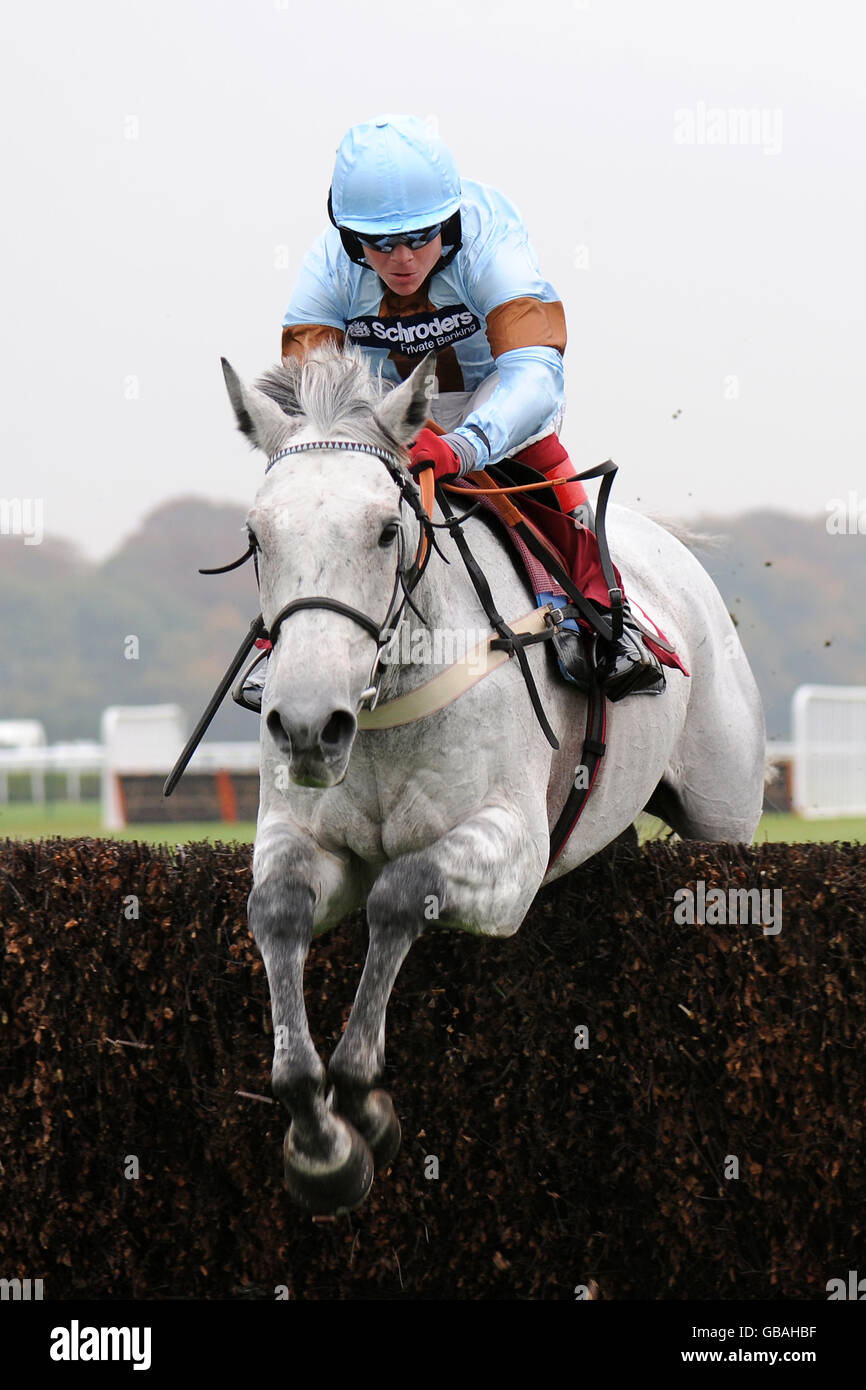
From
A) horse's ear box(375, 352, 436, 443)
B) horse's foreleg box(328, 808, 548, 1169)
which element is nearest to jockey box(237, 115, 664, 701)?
horse's ear box(375, 352, 436, 443)

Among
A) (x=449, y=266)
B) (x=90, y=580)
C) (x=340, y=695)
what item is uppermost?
(x=449, y=266)

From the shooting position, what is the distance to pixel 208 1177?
495 centimetres

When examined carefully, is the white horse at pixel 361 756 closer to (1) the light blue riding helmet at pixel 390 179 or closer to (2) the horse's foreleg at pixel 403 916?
(2) the horse's foreleg at pixel 403 916

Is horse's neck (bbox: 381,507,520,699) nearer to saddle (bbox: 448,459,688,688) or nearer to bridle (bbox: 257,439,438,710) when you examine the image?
bridle (bbox: 257,439,438,710)

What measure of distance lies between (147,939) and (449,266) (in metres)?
2.31

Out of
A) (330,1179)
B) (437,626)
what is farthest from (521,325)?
(330,1179)

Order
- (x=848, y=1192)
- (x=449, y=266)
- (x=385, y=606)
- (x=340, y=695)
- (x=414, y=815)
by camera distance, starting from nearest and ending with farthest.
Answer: (x=340, y=695)
(x=385, y=606)
(x=414, y=815)
(x=449, y=266)
(x=848, y=1192)

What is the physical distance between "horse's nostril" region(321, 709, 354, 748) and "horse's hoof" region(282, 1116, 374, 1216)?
915mm

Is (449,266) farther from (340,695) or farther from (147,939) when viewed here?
(147,939)

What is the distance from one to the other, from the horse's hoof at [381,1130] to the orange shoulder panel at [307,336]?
2087mm

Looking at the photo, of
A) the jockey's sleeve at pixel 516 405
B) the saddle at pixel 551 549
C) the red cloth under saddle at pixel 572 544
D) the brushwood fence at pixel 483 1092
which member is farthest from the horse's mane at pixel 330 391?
the brushwood fence at pixel 483 1092

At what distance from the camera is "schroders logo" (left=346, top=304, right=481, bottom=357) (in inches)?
174

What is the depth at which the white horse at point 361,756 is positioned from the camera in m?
3.24
